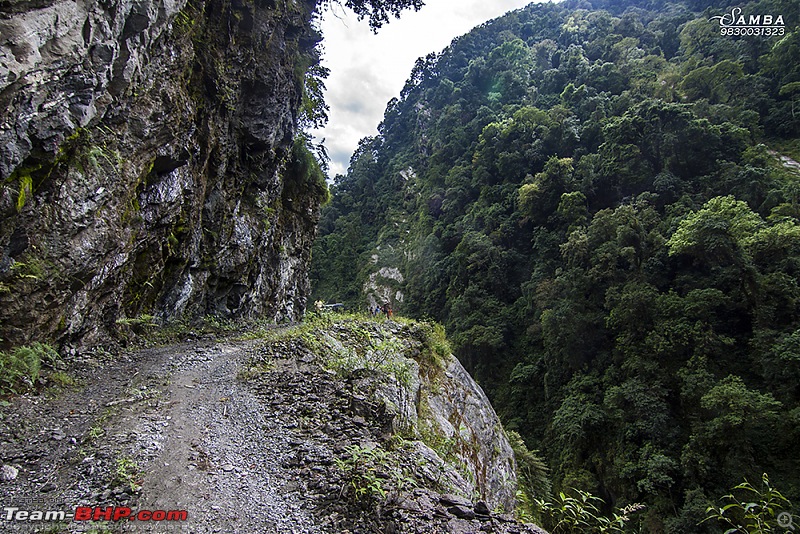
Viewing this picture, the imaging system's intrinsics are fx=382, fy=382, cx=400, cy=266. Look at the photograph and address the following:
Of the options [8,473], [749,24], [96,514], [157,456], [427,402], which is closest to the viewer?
[96,514]

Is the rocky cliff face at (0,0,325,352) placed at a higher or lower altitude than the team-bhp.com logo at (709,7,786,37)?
lower

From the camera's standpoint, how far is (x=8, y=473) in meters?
3.80

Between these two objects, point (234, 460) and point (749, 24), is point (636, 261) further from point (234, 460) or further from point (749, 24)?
point (749, 24)

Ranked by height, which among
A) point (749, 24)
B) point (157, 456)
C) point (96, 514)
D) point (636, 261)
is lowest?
point (96, 514)

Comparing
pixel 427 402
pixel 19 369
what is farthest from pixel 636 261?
pixel 19 369

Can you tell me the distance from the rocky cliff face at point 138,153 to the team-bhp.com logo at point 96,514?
437 centimetres

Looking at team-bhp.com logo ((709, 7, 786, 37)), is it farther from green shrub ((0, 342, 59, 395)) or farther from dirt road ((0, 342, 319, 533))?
green shrub ((0, 342, 59, 395))

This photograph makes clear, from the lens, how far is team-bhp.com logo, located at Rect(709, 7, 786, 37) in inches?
1540

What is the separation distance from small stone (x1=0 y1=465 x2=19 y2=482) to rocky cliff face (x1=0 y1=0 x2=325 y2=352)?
11.5ft

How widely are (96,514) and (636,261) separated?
99.2 feet

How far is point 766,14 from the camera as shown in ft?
134

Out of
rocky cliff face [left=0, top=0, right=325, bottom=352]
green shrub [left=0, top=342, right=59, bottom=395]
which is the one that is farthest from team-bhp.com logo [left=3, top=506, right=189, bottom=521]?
rocky cliff face [left=0, top=0, right=325, bottom=352]

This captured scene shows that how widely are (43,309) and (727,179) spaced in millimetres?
37688

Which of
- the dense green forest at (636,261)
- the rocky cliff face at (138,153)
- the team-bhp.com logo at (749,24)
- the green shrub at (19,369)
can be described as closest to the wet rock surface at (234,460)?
the green shrub at (19,369)
